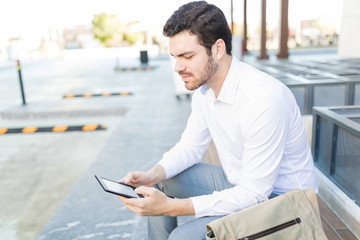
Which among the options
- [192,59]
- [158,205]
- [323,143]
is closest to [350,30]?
[323,143]

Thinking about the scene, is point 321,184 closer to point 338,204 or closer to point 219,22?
point 338,204

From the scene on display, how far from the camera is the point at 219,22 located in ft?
5.24

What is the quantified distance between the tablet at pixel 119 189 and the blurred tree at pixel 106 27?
5077cm

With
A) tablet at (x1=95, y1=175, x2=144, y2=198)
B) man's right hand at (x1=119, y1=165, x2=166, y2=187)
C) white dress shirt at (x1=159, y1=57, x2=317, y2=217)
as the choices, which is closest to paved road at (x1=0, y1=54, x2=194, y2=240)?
man's right hand at (x1=119, y1=165, x2=166, y2=187)

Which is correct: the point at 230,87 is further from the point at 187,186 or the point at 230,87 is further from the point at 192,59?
the point at 187,186

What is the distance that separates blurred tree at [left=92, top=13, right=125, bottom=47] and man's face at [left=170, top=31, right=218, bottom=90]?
167 ft

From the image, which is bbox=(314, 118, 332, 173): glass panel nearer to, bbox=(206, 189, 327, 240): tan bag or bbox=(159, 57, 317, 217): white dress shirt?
bbox=(159, 57, 317, 217): white dress shirt

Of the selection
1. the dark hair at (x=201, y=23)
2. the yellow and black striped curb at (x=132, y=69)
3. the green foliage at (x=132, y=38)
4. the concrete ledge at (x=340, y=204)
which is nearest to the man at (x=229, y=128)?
the dark hair at (x=201, y=23)

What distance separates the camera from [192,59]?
1610 mm

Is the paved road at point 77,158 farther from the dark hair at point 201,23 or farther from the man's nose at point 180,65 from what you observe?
the dark hair at point 201,23

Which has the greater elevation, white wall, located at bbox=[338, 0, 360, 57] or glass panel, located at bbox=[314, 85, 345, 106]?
white wall, located at bbox=[338, 0, 360, 57]

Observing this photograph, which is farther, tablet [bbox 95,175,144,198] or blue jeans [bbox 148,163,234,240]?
blue jeans [bbox 148,163,234,240]

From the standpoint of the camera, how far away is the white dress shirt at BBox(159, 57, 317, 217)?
4.77 ft

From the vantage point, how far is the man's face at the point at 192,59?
1.59 meters
